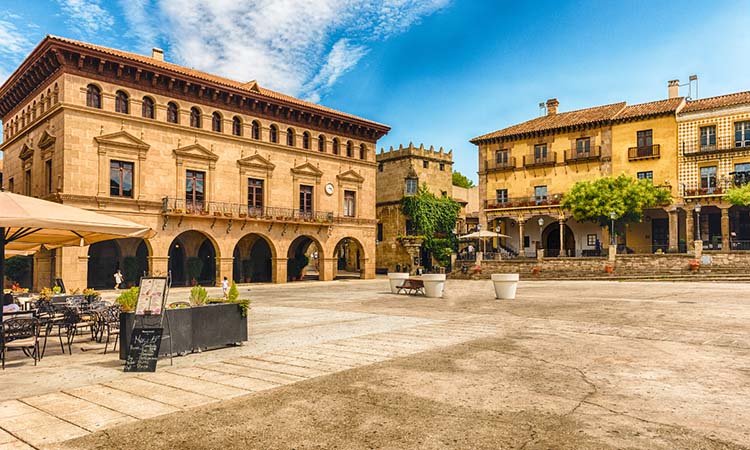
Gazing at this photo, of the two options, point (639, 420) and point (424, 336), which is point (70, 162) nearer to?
point (424, 336)

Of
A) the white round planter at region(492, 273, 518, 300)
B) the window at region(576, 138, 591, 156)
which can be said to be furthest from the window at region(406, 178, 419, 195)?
the white round planter at region(492, 273, 518, 300)

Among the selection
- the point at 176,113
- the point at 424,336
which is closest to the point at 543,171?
the point at 176,113

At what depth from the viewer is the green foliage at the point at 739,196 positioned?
3516cm

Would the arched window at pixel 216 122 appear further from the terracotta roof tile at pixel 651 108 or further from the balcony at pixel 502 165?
the terracotta roof tile at pixel 651 108

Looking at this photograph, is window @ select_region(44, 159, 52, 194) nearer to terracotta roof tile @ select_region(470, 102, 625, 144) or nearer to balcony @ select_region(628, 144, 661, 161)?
terracotta roof tile @ select_region(470, 102, 625, 144)

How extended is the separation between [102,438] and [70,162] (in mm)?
25420

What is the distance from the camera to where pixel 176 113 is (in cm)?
3073

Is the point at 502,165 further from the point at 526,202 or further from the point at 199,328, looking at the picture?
the point at 199,328

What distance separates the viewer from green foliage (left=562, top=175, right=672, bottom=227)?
38750 mm

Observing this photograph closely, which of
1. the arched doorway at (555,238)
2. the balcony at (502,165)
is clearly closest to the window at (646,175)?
the arched doorway at (555,238)

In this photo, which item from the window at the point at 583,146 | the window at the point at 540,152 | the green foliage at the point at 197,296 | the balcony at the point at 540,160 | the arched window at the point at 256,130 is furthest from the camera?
the window at the point at 540,152

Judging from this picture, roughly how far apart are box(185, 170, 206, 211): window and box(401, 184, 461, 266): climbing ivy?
71.5 ft

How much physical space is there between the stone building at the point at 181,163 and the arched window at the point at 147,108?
0.19 ft

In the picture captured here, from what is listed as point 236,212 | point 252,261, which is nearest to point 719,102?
point 236,212
